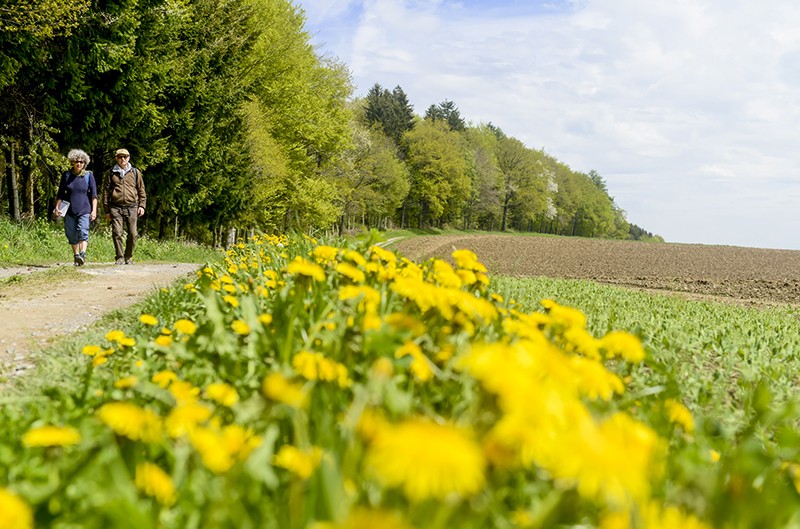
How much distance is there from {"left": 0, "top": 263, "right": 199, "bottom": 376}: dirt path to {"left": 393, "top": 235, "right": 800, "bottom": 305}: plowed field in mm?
5131

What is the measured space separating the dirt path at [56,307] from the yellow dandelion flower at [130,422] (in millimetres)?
2760

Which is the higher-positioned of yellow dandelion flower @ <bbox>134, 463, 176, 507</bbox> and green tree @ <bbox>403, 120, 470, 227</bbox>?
green tree @ <bbox>403, 120, 470, 227</bbox>

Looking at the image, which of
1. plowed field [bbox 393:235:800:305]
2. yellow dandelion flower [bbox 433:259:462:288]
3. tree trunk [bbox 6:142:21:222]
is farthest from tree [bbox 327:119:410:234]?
yellow dandelion flower [bbox 433:259:462:288]

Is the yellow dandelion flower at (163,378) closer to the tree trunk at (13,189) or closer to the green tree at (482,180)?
the tree trunk at (13,189)

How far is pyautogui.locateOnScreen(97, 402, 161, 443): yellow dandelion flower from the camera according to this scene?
1.34 meters

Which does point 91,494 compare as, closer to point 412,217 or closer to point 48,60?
point 48,60

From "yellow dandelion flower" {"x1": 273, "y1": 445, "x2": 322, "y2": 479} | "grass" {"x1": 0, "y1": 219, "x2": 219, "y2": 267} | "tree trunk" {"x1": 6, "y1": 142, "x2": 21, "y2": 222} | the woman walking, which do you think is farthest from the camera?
"tree trunk" {"x1": 6, "y1": 142, "x2": 21, "y2": 222}

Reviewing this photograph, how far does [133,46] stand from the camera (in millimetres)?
14969

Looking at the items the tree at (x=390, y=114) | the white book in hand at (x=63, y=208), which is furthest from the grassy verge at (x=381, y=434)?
the tree at (x=390, y=114)

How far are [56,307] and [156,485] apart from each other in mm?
5691

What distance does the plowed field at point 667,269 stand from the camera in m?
17.8

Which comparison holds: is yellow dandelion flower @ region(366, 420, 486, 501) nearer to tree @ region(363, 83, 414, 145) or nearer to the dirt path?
the dirt path

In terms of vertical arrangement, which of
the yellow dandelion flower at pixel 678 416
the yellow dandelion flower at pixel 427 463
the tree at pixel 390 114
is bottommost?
the yellow dandelion flower at pixel 678 416

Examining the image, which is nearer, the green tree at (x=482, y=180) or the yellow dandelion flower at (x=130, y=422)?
the yellow dandelion flower at (x=130, y=422)
